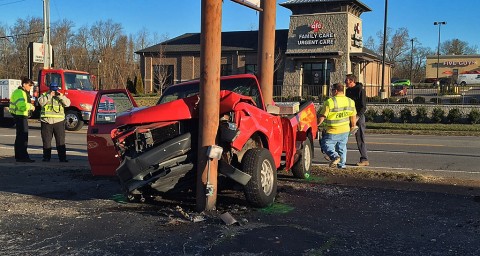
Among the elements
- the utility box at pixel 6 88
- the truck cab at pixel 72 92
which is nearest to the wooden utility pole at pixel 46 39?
the utility box at pixel 6 88

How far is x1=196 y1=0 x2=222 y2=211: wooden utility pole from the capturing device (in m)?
5.61

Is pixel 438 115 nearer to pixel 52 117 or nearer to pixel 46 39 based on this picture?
pixel 52 117

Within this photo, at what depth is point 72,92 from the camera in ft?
61.6

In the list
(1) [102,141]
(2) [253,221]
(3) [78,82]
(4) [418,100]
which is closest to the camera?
(2) [253,221]

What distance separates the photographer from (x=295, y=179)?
822cm

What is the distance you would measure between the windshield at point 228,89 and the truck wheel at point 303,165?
1.40 m

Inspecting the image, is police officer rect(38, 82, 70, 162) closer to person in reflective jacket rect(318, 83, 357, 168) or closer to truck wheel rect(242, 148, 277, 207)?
person in reflective jacket rect(318, 83, 357, 168)

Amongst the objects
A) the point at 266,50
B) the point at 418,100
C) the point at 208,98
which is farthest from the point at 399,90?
the point at 208,98

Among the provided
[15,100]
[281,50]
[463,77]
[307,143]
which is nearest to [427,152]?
[307,143]

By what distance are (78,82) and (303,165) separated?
1381 centimetres

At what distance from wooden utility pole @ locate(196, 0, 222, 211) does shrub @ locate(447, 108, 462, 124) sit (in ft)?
73.8

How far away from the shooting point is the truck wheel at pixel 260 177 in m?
5.71

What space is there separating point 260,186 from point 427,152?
29.2 feet

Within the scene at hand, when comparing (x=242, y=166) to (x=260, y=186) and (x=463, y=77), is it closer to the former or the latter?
(x=260, y=186)
